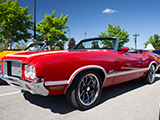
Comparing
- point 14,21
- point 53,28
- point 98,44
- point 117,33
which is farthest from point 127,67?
point 117,33

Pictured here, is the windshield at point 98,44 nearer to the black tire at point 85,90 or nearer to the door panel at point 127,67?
the door panel at point 127,67

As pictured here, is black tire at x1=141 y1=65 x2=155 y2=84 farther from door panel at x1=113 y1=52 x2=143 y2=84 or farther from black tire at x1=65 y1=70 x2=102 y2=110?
black tire at x1=65 y1=70 x2=102 y2=110

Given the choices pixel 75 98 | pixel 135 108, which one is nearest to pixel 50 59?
pixel 75 98

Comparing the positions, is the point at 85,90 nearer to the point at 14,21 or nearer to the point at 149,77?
the point at 149,77

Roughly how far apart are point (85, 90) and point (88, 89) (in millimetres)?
63

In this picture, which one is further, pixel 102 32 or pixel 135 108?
pixel 102 32

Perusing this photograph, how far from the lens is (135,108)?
8.63 feet

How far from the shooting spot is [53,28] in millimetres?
20188

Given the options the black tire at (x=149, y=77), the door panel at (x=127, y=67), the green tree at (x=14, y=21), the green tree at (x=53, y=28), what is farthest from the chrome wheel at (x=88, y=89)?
the green tree at (x=53, y=28)

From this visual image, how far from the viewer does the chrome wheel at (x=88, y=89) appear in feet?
8.29

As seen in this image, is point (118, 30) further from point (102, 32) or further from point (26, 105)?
point (26, 105)

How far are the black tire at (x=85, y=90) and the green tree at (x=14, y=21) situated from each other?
14741 millimetres

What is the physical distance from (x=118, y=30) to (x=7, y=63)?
35.0 meters

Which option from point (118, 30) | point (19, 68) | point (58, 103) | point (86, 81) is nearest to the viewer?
point (19, 68)
